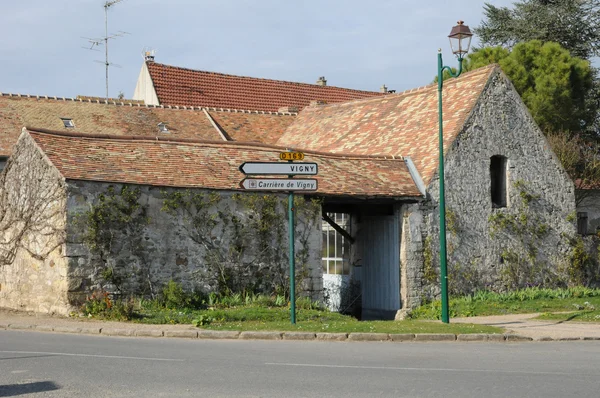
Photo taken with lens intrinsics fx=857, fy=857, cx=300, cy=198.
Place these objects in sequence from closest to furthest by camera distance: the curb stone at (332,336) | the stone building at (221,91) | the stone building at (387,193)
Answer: the curb stone at (332,336) < the stone building at (387,193) < the stone building at (221,91)

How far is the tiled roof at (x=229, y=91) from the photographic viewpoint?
38.6 m

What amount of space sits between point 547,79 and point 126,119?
1697 centimetres

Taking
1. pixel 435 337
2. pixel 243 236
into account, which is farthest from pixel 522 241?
pixel 435 337

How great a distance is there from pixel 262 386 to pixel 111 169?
11.8 metres

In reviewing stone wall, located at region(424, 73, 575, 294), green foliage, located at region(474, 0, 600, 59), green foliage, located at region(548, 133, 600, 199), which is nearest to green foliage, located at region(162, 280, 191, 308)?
stone wall, located at region(424, 73, 575, 294)

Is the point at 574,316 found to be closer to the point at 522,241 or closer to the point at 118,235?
the point at 522,241

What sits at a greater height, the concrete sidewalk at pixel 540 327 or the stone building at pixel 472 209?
the stone building at pixel 472 209

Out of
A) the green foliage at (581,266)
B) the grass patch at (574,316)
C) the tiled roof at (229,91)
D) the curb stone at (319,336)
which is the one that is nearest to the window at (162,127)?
the tiled roof at (229,91)

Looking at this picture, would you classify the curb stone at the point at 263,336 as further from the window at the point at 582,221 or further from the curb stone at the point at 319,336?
the window at the point at 582,221

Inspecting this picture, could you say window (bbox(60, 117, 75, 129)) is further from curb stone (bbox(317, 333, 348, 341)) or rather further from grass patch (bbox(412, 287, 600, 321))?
curb stone (bbox(317, 333, 348, 341))

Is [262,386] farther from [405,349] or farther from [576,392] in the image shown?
[405,349]

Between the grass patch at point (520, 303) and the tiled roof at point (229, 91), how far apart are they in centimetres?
1820

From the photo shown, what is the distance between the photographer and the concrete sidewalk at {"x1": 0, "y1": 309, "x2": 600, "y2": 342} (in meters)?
15.7

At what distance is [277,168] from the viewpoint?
16.6m
